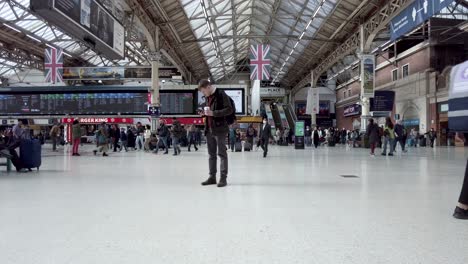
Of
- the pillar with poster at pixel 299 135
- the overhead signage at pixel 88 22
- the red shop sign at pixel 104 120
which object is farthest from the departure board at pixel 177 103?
the overhead signage at pixel 88 22

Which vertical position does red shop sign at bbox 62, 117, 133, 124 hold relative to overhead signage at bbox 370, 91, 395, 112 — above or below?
below

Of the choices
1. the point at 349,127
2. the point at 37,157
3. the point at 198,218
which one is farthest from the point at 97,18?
the point at 349,127

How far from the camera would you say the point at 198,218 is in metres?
3.49

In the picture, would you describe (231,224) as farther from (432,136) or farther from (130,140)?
(432,136)

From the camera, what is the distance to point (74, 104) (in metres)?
26.9

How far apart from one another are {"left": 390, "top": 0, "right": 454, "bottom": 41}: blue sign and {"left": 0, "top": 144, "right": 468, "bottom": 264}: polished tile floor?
908 centimetres

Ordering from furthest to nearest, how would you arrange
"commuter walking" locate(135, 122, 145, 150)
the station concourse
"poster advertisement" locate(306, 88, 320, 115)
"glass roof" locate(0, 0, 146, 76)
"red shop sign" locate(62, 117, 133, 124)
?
"poster advertisement" locate(306, 88, 320, 115)
"red shop sign" locate(62, 117, 133, 124)
"glass roof" locate(0, 0, 146, 76)
"commuter walking" locate(135, 122, 145, 150)
the station concourse

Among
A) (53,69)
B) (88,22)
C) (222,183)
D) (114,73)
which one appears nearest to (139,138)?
(53,69)

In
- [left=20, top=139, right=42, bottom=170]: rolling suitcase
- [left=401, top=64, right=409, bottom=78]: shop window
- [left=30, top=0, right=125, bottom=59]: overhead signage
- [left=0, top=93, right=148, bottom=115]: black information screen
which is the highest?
[left=401, top=64, right=409, bottom=78]: shop window

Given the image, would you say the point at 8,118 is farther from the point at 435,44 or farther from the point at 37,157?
the point at 435,44

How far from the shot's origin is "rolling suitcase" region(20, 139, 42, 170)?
7895 mm

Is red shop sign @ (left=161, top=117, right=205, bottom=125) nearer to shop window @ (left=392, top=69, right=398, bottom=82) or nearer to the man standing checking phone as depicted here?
shop window @ (left=392, top=69, right=398, bottom=82)

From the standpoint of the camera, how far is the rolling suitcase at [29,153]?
7895 mm

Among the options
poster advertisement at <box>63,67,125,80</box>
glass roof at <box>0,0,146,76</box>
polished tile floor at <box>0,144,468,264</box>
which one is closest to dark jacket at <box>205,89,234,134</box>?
polished tile floor at <box>0,144,468,264</box>
